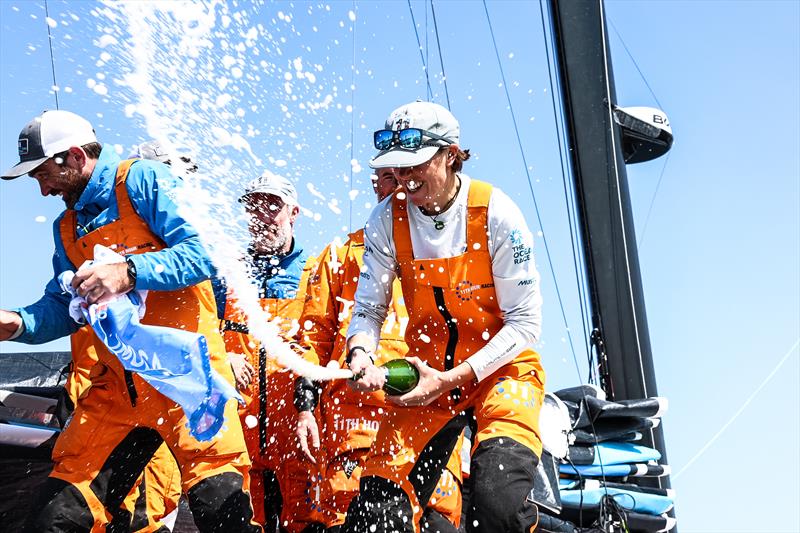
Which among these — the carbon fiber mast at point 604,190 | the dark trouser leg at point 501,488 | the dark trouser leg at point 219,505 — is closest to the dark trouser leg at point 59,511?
the dark trouser leg at point 219,505

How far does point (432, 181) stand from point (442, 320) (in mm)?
630

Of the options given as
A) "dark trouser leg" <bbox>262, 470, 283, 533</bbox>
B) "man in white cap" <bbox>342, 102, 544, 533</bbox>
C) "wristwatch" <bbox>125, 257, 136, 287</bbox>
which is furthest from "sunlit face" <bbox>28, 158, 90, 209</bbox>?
"dark trouser leg" <bbox>262, 470, 283, 533</bbox>

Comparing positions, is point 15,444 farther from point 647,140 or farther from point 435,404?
point 647,140

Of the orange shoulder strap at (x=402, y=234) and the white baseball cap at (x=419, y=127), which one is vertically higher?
the white baseball cap at (x=419, y=127)

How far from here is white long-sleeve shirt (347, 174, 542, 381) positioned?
3781mm

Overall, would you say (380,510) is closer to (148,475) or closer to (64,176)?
(64,176)

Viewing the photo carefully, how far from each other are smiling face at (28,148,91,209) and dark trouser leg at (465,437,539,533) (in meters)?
2.23

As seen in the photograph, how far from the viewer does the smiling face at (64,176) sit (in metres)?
4.11

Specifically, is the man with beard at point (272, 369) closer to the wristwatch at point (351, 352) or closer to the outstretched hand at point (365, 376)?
the wristwatch at point (351, 352)

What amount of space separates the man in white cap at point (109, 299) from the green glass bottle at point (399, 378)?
0.80m

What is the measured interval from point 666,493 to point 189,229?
370cm

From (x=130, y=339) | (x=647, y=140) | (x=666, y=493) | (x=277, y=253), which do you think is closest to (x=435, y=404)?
(x=130, y=339)

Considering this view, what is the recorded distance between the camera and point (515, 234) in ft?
12.5

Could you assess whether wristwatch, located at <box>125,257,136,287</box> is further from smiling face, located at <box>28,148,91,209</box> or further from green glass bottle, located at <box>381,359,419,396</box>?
green glass bottle, located at <box>381,359,419,396</box>
